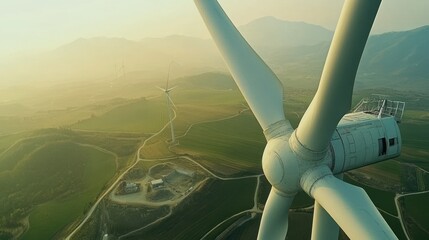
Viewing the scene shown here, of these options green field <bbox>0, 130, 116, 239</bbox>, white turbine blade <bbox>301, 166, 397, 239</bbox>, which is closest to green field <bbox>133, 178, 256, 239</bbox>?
green field <bbox>0, 130, 116, 239</bbox>

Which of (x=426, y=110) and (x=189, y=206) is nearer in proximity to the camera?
(x=189, y=206)

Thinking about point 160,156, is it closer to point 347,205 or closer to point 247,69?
point 247,69

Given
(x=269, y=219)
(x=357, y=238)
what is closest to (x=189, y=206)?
(x=269, y=219)

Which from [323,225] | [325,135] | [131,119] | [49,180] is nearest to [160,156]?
[49,180]

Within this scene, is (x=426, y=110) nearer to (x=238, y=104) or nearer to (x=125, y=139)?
(x=238, y=104)

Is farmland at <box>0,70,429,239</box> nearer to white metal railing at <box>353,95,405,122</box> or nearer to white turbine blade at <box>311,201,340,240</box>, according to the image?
white turbine blade at <box>311,201,340,240</box>
